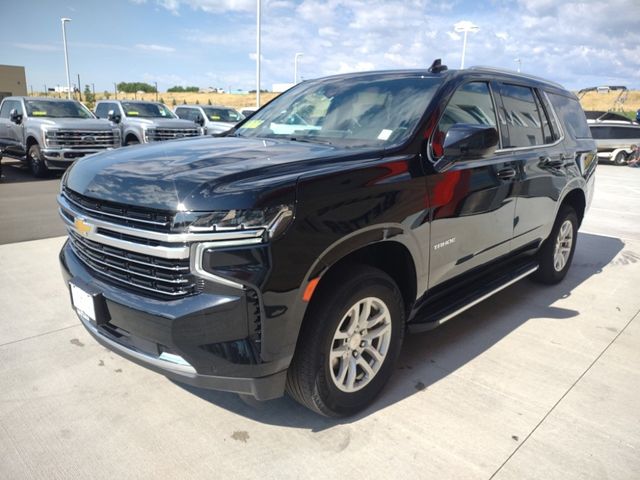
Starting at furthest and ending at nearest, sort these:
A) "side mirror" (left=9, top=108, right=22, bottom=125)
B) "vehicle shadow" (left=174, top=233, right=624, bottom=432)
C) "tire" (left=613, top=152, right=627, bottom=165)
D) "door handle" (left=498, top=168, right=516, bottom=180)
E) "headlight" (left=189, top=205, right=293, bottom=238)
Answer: "tire" (left=613, top=152, right=627, bottom=165) < "side mirror" (left=9, top=108, right=22, bottom=125) < "door handle" (left=498, top=168, right=516, bottom=180) < "vehicle shadow" (left=174, top=233, right=624, bottom=432) < "headlight" (left=189, top=205, right=293, bottom=238)

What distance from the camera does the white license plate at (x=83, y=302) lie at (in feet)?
8.14

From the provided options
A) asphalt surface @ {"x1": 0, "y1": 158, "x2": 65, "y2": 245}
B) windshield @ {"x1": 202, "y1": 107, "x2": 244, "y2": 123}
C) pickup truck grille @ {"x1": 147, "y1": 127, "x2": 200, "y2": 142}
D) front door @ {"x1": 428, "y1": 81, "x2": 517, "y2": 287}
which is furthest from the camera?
windshield @ {"x1": 202, "y1": 107, "x2": 244, "y2": 123}

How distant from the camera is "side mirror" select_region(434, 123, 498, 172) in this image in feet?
9.36

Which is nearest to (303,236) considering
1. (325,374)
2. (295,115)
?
(325,374)

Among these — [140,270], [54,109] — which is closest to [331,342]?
[140,270]

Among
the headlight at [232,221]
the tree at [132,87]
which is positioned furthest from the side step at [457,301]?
the tree at [132,87]

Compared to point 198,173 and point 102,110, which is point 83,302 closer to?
point 198,173

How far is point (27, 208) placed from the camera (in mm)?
8070

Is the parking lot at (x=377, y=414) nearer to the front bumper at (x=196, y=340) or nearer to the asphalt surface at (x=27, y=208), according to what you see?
the front bumper at (x=196, y=340)

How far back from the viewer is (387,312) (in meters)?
2.77

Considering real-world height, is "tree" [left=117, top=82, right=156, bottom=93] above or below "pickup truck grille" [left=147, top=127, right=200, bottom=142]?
above

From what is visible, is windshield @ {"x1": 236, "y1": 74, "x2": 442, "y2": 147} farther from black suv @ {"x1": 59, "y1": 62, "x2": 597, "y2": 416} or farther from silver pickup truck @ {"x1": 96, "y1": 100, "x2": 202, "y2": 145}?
silver pickup truck @ {"x1": 96, "y1": 100, "x2": 202, "y2": 145}

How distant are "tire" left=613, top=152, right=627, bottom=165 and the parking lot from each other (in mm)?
16906

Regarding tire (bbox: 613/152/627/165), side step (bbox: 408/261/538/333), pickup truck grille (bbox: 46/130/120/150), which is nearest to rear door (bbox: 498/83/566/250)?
side step (bbox: 408/261/538/333)
